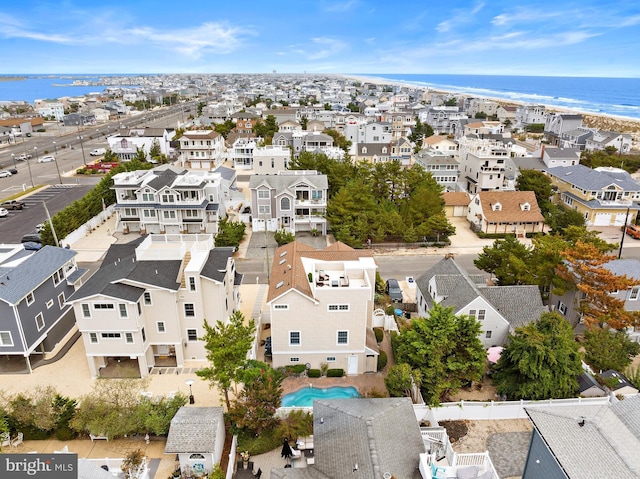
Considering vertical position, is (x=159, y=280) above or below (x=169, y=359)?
above

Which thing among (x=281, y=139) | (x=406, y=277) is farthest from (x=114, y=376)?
(x=281, y=139)

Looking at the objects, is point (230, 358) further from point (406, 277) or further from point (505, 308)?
point (406, 277)

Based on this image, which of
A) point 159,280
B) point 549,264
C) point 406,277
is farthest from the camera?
point 406,277

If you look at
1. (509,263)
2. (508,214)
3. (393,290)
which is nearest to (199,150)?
(508,214)

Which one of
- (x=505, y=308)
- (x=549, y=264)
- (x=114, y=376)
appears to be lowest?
(x=114, y=376)

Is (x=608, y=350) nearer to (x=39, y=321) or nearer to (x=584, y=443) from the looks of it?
(x=584, y=443)

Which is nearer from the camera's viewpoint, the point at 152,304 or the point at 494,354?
the point at 152,304

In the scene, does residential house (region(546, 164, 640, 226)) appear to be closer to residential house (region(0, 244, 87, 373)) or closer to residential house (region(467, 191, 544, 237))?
residential house (region(467, 191, 544, 237))
